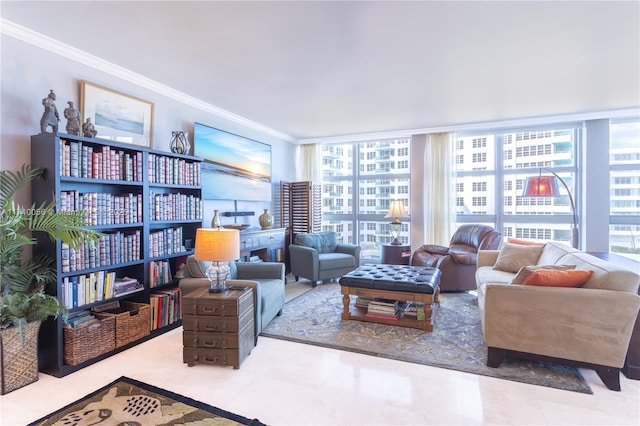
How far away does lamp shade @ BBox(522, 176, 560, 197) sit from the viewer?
4.29 m

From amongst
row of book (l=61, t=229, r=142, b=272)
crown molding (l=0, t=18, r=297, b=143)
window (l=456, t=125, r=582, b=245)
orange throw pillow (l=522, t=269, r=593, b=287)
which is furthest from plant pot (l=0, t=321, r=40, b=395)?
window (l=456, t=125, r=582, b=245)

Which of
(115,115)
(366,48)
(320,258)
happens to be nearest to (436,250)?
(320,258)

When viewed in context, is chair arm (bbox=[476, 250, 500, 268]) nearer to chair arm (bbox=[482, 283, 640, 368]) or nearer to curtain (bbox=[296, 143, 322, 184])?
chair arm (bbox=[482, 283, 640, 368])

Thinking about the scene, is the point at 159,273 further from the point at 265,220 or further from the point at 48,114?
the point at 265,220

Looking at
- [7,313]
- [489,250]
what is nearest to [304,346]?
[7,313]

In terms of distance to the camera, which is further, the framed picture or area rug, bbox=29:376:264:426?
the framed picture

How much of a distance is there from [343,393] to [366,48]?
2.75 metres

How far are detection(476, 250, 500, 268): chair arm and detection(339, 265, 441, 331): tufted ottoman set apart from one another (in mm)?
940

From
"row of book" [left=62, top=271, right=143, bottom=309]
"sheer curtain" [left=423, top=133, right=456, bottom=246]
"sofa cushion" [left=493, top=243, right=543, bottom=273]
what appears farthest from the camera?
"sheer curtain" [left=423, top=133, right=456, bottom=246]

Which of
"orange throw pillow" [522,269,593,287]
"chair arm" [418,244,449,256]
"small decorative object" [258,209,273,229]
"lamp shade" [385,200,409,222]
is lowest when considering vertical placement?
"chair arm" [418,244,449,256]

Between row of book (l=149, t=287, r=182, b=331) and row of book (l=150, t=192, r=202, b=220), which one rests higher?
row of book (l=150, t=192, r=202, b=220)

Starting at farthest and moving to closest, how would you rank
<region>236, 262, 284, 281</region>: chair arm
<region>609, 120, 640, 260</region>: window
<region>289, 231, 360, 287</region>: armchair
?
<region>289, 231, 360, 287</region>: armchair
<region>609, 120, 640, 260</region>: window
<region>236, 262, 284, 281</region>: chair arm

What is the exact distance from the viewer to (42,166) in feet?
8.43

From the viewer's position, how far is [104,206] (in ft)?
Answer: 9.59
